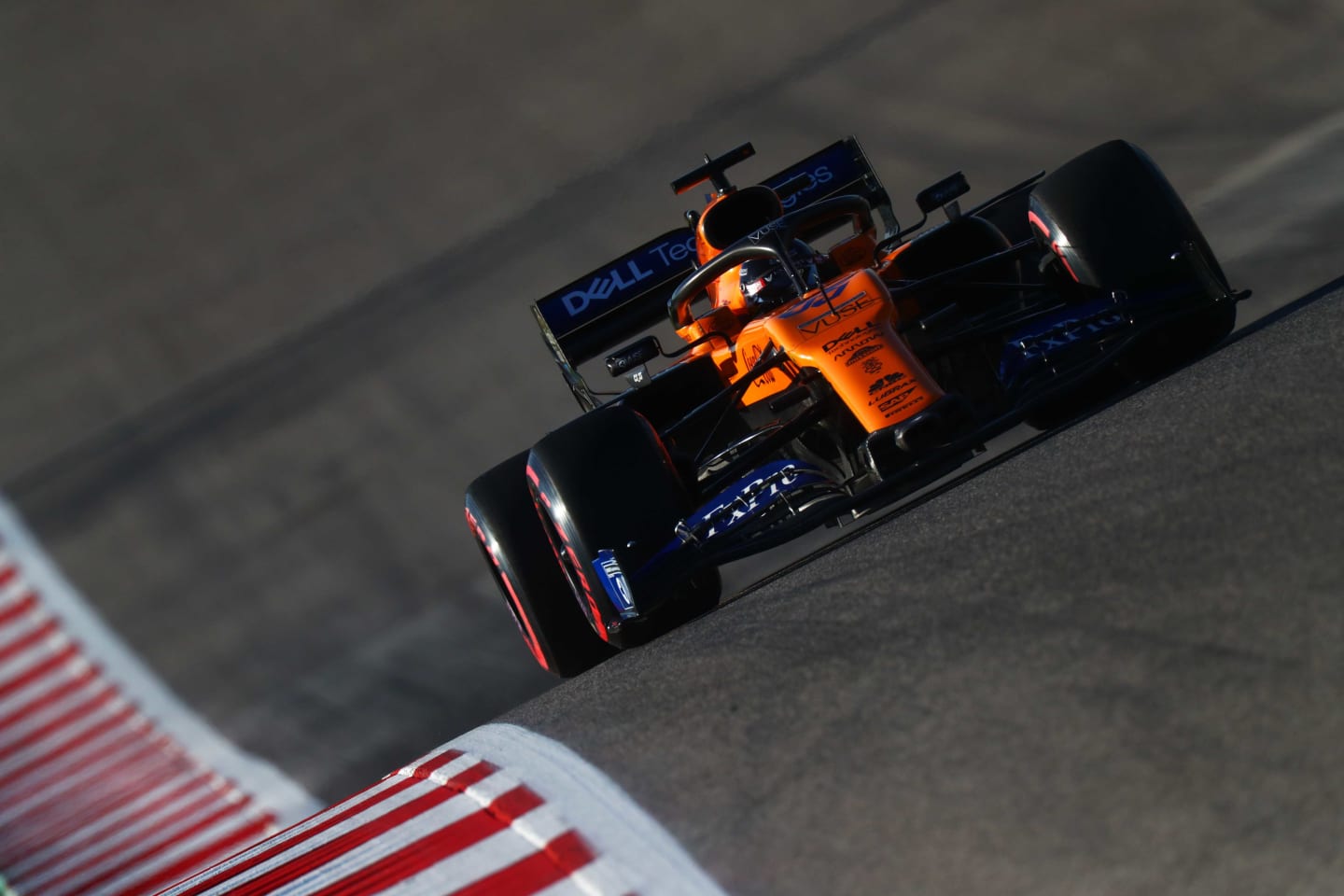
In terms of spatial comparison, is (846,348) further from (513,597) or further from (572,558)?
(513,597)

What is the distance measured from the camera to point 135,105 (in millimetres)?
10703

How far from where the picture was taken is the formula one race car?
4516 millimetres

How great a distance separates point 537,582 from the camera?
525 centimetres

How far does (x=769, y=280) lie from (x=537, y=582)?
1.67 meters

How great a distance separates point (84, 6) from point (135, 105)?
3.47 ft

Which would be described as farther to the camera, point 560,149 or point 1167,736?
point 560,149

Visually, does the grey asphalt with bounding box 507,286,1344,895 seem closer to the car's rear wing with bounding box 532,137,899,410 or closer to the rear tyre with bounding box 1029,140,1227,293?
the rear tyre with bounding box 1029,140,1227,293

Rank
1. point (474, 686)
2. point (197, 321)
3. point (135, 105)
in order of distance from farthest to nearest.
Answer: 1. point (135, 105)
2. point (197, 321)
3. point (474, 686)

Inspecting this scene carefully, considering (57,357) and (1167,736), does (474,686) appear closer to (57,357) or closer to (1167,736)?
(1167,736)

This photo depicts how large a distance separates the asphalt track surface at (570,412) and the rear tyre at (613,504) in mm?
230

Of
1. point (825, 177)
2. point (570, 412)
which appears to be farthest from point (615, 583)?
point (570, 412)

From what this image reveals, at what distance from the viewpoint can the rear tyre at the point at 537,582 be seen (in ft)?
17.2

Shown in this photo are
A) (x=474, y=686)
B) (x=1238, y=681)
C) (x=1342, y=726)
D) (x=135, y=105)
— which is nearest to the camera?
(x=1342, y=726)

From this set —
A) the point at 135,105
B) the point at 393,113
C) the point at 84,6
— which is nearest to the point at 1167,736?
the point at 393,113
